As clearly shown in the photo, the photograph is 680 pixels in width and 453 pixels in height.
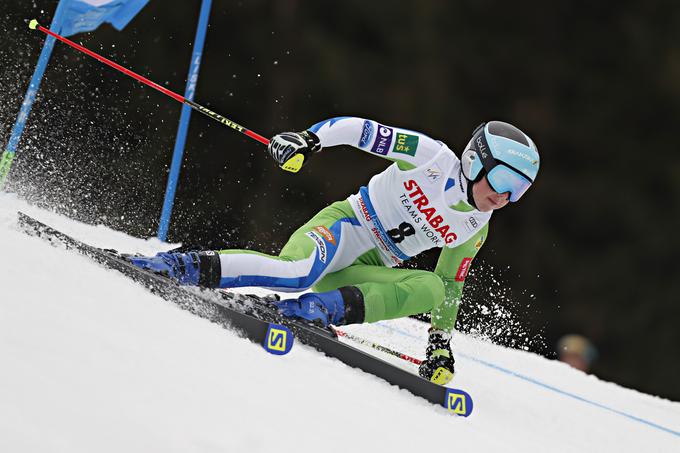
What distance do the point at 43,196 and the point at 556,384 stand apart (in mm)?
2467

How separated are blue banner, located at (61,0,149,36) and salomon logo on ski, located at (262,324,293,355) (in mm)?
2188

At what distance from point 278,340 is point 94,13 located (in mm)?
2264

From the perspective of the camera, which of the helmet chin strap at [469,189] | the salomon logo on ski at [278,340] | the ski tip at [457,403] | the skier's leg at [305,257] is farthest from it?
the helmet chin strap at [469,189]

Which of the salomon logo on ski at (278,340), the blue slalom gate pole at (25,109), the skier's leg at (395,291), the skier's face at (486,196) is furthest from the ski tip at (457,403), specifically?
the blue slalom gate pole at (25,109)

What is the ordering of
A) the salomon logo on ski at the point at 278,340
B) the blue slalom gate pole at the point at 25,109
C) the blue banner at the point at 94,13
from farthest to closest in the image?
the blue banner at the point at 94,13, the blue slalom gate pole at the point at 25,109, the salomon logo on ski at the point at 278,340

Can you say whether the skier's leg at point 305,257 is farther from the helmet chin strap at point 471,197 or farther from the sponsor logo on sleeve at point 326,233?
the helmet chin strap at point 471,197

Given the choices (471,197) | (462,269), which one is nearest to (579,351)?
(462,269)

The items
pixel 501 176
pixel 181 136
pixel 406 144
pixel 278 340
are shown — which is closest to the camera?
pixel 278 340

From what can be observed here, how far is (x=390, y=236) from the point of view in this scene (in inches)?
100

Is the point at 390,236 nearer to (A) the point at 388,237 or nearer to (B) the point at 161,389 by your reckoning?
(A) the point at 388,237

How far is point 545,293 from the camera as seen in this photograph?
5238 millimetres

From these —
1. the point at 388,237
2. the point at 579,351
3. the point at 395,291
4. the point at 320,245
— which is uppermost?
the point at 579,351

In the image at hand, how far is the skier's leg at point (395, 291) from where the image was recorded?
89.7 inches

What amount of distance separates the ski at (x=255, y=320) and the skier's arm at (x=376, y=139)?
556 millimetres
